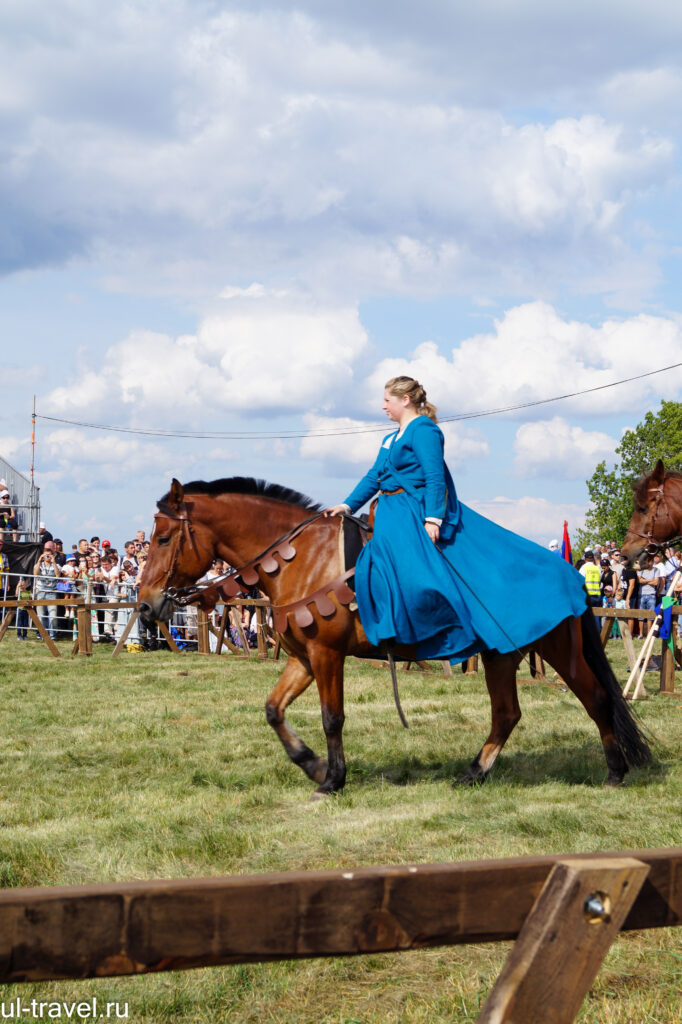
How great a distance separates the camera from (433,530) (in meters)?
6.43

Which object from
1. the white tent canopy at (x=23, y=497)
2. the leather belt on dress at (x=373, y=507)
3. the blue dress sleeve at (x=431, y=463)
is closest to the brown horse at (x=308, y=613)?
the leather belt on dress at (x=373, y=507)

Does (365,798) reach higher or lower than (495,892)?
lower

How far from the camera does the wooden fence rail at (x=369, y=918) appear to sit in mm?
1878

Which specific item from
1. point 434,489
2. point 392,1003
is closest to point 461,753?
point 434,489

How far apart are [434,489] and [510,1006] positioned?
4610 mm

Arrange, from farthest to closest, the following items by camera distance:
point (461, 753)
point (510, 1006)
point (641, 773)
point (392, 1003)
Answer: point (461, 753) < point (641, 773) < point (392, 1003) < point (510, 1006)

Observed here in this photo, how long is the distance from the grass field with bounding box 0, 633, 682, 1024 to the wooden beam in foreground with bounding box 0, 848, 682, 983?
5.38 ft

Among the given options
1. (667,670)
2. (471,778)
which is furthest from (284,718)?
(667,670)

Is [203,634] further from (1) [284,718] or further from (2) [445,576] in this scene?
(2) [445,576]

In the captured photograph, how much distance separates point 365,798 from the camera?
6660 mm

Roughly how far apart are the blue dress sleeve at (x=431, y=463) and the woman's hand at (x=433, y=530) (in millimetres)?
54

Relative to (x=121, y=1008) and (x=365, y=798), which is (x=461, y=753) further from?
(x=121, y=1008)

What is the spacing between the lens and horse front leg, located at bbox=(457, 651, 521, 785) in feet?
23.1

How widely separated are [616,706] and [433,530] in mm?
1923
